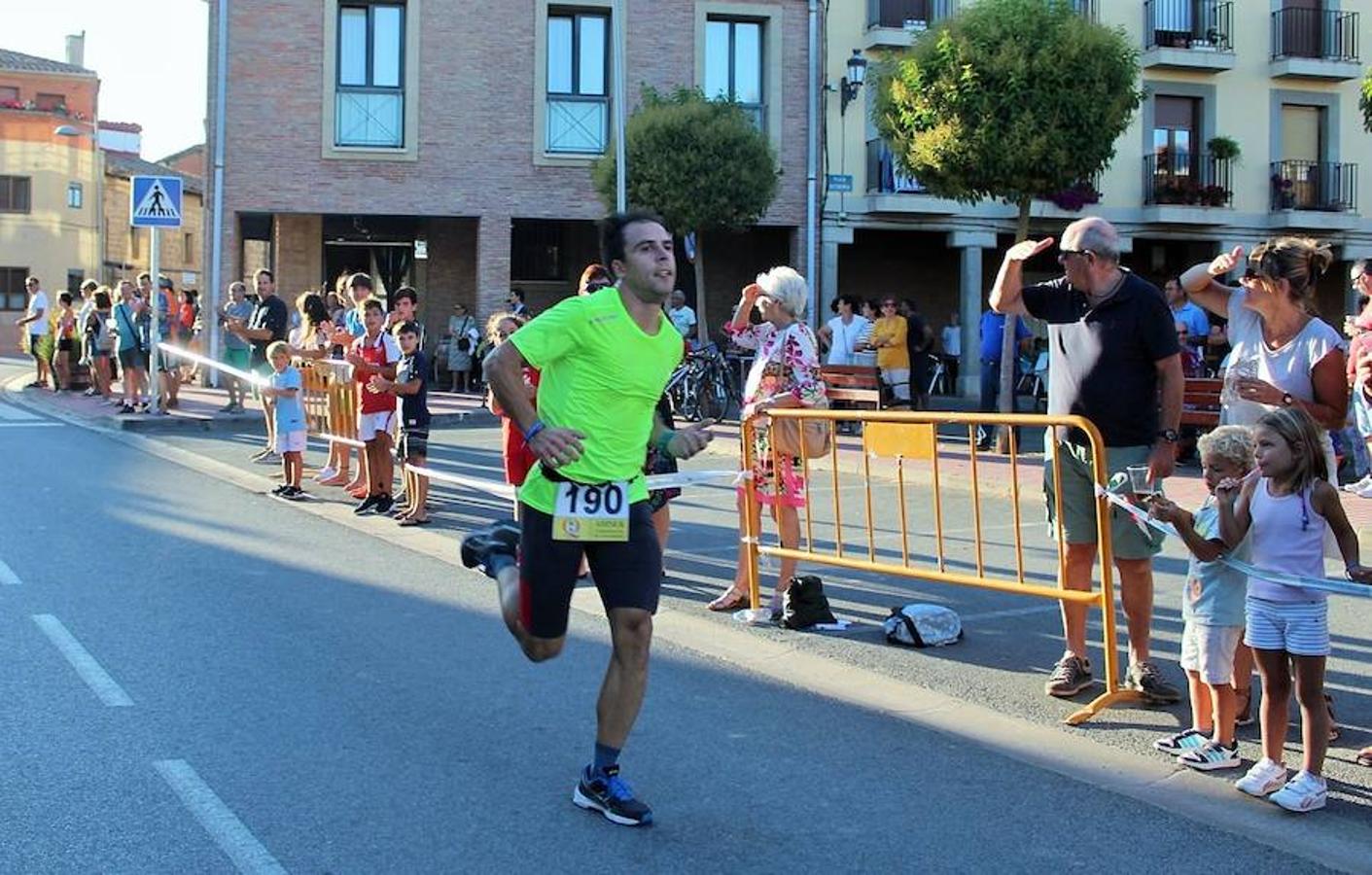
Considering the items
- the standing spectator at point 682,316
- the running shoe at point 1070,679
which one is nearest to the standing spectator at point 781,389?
the running shoe at point 1070,679

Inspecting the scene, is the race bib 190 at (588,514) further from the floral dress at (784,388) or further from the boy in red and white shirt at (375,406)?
the boy in red and white shirt at (375,406)

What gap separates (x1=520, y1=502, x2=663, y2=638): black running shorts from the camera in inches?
191

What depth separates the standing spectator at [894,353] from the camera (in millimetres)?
19375

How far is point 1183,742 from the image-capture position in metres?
5.59

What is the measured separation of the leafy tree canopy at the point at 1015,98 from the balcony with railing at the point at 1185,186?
12.5 metres

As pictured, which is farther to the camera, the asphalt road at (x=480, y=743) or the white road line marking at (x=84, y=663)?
the white road line marking at (x=84, y=663)

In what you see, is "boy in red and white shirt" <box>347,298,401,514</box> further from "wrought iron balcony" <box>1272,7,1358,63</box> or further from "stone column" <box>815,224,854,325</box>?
"wrought iron balcony" <box>1272,7,1358,63</box>

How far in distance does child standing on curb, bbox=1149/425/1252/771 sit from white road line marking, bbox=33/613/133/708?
4.17m

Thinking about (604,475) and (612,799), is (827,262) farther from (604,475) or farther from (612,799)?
(612,799)

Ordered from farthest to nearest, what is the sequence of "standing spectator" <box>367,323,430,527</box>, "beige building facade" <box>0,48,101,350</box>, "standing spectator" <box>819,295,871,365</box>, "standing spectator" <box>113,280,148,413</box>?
"beige building facade" <box>0,48,101,350</box>
"standing spectator" <box>113,280,148,413</box>
"standing spectator" <box>819,295,871,365</box>
"standing spectator" <box>367,323,430,527</box>

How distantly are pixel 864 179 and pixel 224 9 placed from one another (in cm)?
1214

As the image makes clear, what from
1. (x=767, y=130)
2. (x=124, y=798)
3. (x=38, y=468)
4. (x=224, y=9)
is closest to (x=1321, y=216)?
(x=767, y=130)

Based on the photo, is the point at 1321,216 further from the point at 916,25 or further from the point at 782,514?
the point at 782,514

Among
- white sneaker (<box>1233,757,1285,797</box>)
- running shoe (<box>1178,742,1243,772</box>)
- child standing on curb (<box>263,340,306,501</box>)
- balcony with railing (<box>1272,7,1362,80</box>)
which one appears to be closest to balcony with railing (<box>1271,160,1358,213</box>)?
balcony with railing (<box>1272,7,1362,80</box>)
